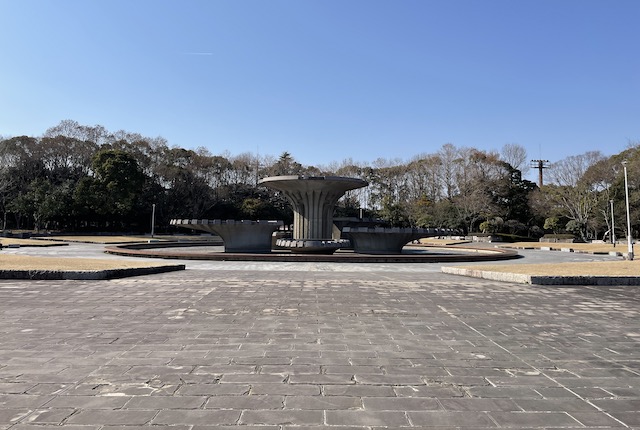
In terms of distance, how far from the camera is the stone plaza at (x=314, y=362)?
308cm

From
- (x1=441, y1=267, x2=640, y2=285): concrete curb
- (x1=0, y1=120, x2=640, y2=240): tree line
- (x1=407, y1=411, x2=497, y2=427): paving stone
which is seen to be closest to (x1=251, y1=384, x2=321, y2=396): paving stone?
(x1=407, y1=411, x2=497, y2=427): paving stone

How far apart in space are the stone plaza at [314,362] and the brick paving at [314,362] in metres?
0.02

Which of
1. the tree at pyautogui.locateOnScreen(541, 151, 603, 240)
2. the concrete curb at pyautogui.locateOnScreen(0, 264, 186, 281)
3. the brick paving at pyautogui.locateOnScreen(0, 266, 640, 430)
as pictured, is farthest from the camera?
the tree at pyautogui.locateOnScreen(541, 151, 603, 240)

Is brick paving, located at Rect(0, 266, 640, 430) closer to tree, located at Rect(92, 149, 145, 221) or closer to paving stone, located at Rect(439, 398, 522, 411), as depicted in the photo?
paving stone, located at Rect(439, 398, 522, 411)

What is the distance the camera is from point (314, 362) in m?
4.26

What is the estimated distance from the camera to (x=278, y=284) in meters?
10.1

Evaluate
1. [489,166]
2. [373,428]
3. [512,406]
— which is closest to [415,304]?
[512,406]

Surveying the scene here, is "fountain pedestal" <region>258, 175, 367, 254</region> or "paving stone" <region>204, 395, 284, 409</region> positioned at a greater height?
"fountain pedestal" <region>258, 175, 367, 254</region>

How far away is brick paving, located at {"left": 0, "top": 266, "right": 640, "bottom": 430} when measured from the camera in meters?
3.08

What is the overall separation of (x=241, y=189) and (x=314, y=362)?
54.6 metres

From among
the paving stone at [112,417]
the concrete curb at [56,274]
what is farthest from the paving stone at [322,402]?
the concrete curb at [56,274]

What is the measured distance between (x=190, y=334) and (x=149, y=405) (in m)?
2.17

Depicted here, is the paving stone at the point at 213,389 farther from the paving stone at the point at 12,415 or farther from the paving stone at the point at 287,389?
the paving stone at the point at 12,415

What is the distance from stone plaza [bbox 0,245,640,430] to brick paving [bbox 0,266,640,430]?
0.7 inches
